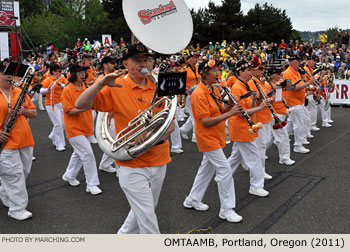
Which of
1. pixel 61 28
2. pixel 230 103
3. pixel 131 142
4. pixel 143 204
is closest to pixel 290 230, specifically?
pixel 230 103

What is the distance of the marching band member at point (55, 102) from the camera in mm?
8102

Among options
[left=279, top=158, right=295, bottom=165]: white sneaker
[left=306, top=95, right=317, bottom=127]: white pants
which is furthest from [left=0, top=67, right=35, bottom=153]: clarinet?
[left=306, top=95, right=317, bottom=127]: white pants

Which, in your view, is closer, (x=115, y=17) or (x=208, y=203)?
(x=208, y=203)

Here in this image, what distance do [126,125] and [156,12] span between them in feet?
3.42

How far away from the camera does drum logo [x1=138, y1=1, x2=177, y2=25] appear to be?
9.02ft

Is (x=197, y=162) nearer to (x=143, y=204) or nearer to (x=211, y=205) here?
(x=211, y=205)

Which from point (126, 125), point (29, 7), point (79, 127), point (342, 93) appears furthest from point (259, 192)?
point (29, 7)

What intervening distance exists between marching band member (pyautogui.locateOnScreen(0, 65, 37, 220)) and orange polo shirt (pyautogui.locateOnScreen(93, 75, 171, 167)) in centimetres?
213

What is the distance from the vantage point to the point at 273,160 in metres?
7.31

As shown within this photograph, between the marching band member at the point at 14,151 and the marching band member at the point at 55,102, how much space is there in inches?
129

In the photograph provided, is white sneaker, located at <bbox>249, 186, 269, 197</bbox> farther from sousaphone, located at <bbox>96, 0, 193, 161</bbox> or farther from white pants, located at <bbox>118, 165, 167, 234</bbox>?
sousaphone, located at <bbox>96, 0, 193, 161</bbox>

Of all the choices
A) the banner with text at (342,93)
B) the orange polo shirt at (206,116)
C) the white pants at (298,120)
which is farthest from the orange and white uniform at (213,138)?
the banner with text at (342,93)

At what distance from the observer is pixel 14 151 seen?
15.2 ft

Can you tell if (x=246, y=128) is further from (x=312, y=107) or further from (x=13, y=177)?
(x=312, y=107)
